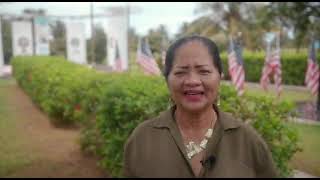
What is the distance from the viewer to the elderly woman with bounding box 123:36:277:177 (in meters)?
1.58

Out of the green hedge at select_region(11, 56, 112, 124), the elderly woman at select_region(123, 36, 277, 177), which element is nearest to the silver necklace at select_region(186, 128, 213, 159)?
the elderly woman at select_region(123, 36, 277, 177)

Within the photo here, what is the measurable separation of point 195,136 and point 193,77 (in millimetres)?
228

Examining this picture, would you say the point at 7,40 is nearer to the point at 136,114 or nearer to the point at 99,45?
the point at 99,45

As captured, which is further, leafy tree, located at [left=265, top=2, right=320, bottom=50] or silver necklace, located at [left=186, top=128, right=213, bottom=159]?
leafy tree, located at [left=265, top=2, right=320, bottom=50]

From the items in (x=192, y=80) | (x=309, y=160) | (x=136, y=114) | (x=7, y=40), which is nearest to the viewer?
(x=192, y=80)

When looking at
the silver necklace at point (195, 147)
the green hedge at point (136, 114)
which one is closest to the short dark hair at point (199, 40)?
the silver necklace at point (195, 147)

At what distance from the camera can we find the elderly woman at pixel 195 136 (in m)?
1.58

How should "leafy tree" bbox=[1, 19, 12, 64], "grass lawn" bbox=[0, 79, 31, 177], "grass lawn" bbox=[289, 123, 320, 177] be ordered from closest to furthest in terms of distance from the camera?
"grass lawn" bbox=[289, 123, 320, 177]
"grass lawn" bbox=[0, 79, 31, 177]
"leafy tree" bbox=[1, 19, 12, 64]

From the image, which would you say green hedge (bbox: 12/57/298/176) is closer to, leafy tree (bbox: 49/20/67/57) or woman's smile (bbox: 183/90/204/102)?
woman's smile (bbox: 183/90/204/102)

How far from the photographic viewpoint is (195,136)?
1702mm

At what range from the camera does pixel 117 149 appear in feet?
15.4

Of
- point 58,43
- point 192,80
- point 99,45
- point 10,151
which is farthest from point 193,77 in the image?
point 99,45

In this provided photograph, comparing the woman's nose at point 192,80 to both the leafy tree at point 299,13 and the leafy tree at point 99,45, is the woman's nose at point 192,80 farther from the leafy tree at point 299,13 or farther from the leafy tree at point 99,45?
the leafy tree at point 99,45

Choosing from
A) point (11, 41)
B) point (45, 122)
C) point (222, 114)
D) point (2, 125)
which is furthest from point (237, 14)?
point (222, 114)
